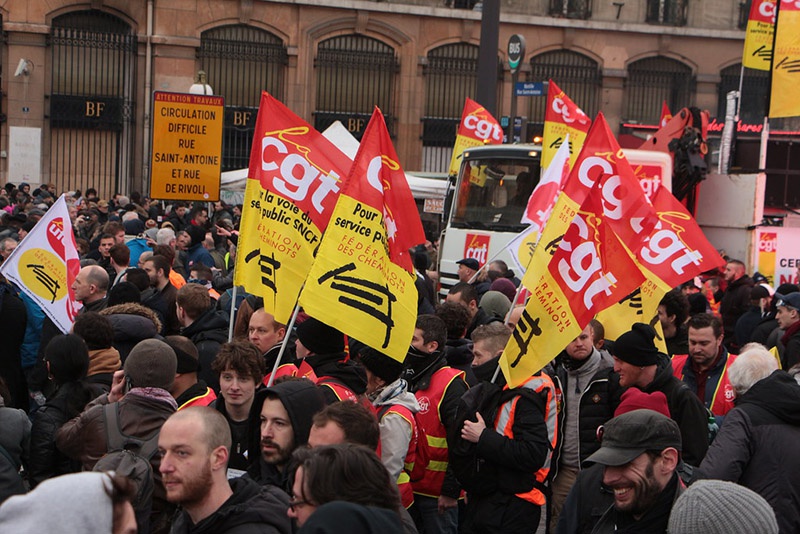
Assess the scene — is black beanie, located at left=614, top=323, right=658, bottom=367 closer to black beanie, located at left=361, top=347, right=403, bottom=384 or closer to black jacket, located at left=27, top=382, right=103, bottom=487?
black beanie, located at left=361, top=347, right=403, bottom=384

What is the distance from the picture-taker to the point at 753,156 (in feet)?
56.2

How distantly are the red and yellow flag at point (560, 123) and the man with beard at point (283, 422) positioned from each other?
9.63m

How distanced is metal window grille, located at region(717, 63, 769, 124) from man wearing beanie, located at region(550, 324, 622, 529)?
92.8 ft

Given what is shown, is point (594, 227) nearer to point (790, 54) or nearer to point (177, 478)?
point (177, 478)

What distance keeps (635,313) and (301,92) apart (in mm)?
23511

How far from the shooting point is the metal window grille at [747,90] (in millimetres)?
32875

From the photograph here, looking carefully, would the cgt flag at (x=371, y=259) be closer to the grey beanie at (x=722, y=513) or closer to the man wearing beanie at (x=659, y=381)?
the man wearing beanie at (x=659, y=381)

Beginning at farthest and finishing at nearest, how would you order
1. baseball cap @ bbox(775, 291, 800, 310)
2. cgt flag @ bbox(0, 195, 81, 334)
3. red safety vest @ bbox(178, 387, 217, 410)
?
baseball cap @ bbox(775, 291, 800, 310) → cgt flag @ bbox(0, 195, 81, 334) → red safety vest @ bbox(178, 387, 217, 410)

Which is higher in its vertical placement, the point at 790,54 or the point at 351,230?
the point at 790,54

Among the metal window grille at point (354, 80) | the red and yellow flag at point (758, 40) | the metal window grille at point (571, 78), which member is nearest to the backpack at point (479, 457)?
the red and yellow flag at point (758, 40)

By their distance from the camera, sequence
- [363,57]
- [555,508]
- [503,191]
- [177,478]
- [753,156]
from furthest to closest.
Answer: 1. [363,57]
2. [753,156]
3. [503,191]
4. [555,508]
5. [177,478]

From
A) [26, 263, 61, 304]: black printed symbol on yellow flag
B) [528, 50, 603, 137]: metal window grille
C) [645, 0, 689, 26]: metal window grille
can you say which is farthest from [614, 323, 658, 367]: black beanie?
[645, 0, 689, 26]: metal window grille

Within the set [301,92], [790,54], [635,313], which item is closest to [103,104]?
[301,92]

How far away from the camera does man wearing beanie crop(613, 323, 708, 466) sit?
17.6 feet
